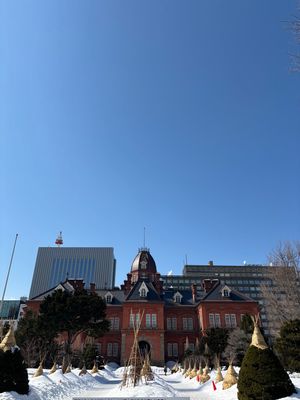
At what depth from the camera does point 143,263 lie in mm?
59844

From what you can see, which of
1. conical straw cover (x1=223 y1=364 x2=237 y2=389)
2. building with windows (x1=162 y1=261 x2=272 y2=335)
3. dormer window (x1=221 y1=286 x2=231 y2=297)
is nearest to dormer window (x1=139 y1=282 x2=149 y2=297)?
dormer window (x1=221 y1=286 x2=231 y2=297)

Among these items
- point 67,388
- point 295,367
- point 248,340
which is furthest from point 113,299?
point 295,367

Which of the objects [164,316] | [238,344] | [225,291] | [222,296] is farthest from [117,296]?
[238,344]

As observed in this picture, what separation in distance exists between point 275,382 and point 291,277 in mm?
22338

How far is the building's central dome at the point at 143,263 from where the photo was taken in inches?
2334

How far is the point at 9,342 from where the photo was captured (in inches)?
469

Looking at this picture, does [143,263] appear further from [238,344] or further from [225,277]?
[225,277]

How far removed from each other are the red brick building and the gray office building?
3039 inches

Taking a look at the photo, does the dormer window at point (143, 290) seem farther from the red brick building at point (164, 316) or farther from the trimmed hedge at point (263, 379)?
the trimmed hedge at point (263, 379)

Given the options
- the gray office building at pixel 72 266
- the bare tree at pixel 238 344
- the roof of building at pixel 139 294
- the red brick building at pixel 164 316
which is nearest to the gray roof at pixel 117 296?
the red brick building at pixel 164 316

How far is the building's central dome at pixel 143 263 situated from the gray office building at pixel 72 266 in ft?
231

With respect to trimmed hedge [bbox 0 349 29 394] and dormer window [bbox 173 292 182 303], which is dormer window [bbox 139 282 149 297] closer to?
dormer window [bbox 173 292 182 303]

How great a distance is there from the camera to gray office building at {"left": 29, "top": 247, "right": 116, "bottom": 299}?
127 meters

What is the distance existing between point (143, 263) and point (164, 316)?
11361 millimetres
